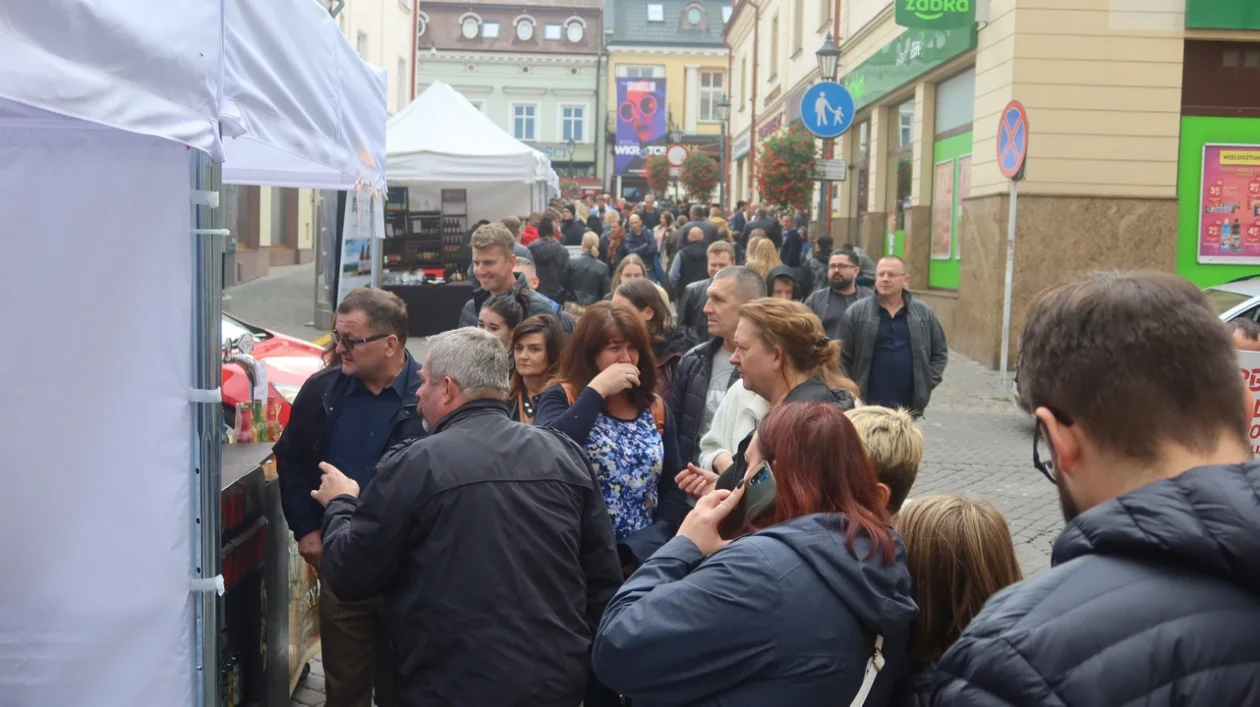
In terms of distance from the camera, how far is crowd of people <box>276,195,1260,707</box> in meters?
1.40

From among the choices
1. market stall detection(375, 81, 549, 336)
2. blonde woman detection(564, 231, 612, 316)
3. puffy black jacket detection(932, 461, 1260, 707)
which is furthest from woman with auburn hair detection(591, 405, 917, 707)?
market stall detection(375, 81, 549, 336)

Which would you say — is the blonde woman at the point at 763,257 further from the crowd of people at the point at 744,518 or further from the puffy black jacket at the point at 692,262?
the crowd of people at the point at 744,518

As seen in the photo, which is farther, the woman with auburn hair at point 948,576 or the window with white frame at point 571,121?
the window with white frame at point 571,121

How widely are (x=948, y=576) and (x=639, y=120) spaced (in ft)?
180

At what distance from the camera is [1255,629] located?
54.1 inches

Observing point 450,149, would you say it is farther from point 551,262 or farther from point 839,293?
point 839,293

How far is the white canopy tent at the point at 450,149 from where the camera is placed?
1622 centimetres

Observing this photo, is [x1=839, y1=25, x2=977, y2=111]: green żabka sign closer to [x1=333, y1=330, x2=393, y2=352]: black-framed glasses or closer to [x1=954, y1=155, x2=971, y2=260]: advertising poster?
[x1=954, y1=155, x2=971, y2=260]: advertising poster

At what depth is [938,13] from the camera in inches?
615

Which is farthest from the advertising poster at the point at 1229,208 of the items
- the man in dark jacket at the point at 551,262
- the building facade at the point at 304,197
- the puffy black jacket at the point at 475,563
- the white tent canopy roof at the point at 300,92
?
the puffy black jacket at the point at 475,563

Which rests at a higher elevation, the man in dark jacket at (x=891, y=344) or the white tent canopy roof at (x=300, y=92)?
the white tent canopy roof at (x=300, y=92)

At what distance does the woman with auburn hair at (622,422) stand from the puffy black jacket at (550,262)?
9606 millimetres

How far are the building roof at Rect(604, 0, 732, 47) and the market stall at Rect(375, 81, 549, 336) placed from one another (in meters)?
44.3

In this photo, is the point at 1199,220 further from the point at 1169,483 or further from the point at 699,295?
the point at 1169,483
